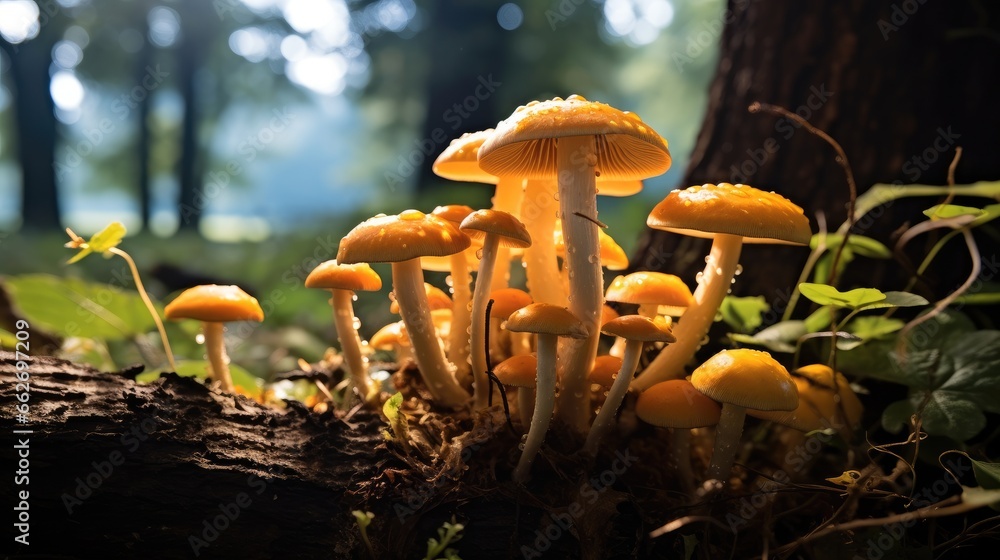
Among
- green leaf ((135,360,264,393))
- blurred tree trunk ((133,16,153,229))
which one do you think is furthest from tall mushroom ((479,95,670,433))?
blurred tree trunk ((133,16,153,229))

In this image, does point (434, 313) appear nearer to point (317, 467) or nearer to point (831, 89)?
point (317, 467)

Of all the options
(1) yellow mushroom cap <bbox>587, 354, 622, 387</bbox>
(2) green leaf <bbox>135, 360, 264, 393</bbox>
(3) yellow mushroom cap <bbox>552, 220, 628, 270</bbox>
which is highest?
(3) yellow mushroom cap <bbox>552, 220, 628, 270</bbox>

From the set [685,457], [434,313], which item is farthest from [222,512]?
[685,457]

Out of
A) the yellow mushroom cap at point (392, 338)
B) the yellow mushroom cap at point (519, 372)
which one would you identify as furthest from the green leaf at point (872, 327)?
the yellow mushroom cap at point (392, 338)

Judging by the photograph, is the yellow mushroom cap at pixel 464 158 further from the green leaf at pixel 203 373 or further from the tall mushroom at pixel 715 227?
the green leaf at pixel 203 373

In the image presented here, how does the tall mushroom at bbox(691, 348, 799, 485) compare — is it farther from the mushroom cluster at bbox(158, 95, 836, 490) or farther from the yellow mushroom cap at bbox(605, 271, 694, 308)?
the yellow mushroom cap at bbox(605, 271, 694, 308)

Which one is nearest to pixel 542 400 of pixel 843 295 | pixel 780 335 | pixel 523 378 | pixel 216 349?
pixel 523 378
